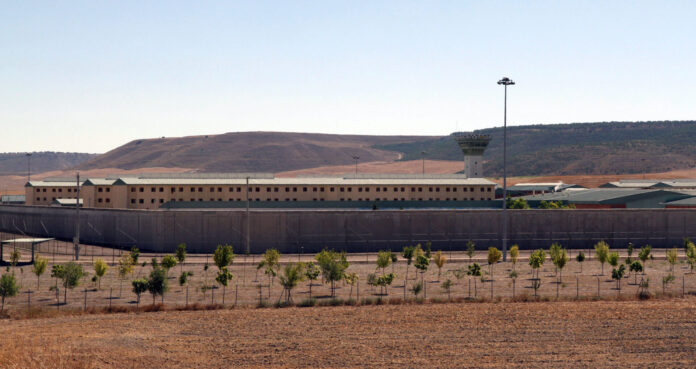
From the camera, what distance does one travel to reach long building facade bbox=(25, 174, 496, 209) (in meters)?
92.0

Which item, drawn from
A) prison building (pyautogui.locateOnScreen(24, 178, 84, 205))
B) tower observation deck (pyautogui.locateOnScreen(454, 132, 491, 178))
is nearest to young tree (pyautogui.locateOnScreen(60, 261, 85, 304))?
prison building (pyautogui.locateOnScreen(24, 178, 84, 205))

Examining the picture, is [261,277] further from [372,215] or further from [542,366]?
[542,366]

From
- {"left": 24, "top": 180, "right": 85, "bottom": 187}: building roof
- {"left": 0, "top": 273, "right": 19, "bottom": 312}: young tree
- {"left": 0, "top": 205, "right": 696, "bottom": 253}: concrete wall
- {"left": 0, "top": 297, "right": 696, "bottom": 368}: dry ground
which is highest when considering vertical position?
{"left": 24, "top": 180, "right": 85, "bottom": 187}: building roof

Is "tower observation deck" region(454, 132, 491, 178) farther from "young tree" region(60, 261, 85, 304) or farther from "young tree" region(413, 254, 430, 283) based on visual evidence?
"young tree" region(60, 261, 85, 304)

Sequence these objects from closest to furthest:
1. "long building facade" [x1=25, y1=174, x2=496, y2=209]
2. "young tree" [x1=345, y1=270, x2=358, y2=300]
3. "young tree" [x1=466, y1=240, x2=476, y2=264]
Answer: "young tree" [x1=345, y1=270, x2=358, y2=300], "young tree" [x1=466, y1=240, x2=476, y2=264], "long building facade" [x1=25, y1=174, x2=496, y2=209]

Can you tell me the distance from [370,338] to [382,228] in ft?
128

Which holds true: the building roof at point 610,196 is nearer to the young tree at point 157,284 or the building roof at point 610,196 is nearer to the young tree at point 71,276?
the young tree at point 157,284

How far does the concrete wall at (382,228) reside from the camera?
245 feet

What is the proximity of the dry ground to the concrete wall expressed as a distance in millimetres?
30272

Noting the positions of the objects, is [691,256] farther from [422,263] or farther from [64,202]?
[64,202]

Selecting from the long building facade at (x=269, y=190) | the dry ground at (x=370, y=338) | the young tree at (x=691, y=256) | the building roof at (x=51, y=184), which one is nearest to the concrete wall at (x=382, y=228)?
the long building facade at (x=269, y=190)

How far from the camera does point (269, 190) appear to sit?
314ft

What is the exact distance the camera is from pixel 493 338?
36.9 metres

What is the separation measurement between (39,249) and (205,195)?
22.1 metres
